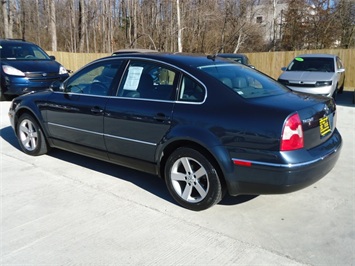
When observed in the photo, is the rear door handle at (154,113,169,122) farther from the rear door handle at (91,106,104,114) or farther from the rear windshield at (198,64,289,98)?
the rear door handle at (91,106,104,114)

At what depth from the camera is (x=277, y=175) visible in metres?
2.94

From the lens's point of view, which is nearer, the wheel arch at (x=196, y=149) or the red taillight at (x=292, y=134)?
the red taillight at (x=292, y=134)

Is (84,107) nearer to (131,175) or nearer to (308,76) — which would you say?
(131,175)

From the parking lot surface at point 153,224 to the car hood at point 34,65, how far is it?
562 centimetres

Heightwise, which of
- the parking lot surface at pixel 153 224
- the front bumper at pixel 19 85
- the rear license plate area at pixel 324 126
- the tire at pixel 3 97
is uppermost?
the front bumper at pixel 19 85

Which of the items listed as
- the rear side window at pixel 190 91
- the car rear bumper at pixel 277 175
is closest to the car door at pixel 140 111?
the rear side window at pixel 190 91

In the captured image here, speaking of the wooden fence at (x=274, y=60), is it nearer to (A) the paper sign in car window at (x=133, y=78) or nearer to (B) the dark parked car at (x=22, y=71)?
(B) the dark parked car at (x=22, y=71)

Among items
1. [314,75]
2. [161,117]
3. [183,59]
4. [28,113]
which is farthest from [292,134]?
[314,75]

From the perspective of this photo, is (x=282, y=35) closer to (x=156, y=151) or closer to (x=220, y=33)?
(x=220, y=33)

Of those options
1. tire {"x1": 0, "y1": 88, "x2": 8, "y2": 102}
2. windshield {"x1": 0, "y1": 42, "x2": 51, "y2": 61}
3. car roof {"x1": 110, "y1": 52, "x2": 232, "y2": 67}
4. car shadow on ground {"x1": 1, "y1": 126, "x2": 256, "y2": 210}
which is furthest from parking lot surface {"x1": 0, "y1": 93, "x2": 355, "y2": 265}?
windshield {"x1": 0, "y1": 42, "x2": 51, "y2": 61}

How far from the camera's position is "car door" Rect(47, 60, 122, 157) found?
414cm

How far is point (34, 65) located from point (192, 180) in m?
7.85

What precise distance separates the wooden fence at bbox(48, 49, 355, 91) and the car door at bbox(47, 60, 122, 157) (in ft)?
46.7

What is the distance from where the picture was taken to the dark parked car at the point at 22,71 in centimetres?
920
